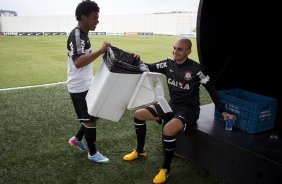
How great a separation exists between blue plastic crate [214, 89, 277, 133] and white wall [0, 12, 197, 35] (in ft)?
112

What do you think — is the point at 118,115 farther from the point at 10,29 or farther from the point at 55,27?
the point at 55,27

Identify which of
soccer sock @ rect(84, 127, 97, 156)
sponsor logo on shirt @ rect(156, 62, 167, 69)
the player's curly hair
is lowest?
soccer sock @ rect(84, 127, 97, 156)

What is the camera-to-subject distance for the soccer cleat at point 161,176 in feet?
10.5

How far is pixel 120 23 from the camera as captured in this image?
133 feet

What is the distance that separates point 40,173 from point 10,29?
34156 millimetres

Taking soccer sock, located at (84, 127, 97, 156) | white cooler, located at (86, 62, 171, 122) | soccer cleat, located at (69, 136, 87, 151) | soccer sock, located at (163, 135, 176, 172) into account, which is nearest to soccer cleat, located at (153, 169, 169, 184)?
soccer sock, located at (163, 135, 176, 172)

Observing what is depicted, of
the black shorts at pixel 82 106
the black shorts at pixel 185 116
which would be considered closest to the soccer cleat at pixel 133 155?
the black shorts at pixel 185 116

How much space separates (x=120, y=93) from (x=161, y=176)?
0.98m

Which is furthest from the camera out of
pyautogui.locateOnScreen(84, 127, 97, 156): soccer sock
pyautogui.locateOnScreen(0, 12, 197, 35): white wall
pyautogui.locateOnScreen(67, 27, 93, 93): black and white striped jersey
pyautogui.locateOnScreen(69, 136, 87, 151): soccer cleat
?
pyautogui.locateOnScreen(0, 12, 197, 35): white wall

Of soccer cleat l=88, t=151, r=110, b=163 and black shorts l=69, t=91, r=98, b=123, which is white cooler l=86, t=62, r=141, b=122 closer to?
black shorts l=69, t=91, r=98, b=123

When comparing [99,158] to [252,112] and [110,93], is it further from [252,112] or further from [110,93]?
[252,112]

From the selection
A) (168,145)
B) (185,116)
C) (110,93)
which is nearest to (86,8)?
(110,93)

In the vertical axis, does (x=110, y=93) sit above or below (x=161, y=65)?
below

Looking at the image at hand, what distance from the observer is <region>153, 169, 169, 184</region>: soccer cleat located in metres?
3.19
